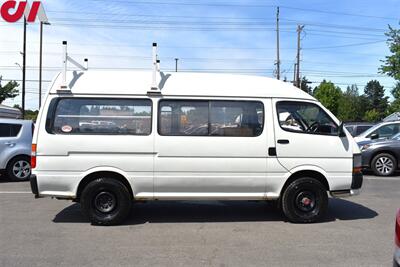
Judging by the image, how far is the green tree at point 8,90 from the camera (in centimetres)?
5100

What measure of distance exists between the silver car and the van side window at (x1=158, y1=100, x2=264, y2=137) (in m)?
7.02

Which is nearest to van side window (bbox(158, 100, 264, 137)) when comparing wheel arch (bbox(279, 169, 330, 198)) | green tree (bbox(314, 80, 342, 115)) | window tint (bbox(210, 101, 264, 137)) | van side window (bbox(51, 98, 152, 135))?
window tint (bbox(210, 101, 264, 137))

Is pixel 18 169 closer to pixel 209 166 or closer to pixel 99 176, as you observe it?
pixel 99 176

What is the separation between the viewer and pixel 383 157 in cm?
1417

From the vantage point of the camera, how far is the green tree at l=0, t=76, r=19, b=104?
5100 cm

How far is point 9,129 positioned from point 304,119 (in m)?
8.67

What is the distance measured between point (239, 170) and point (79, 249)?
8.75 feet

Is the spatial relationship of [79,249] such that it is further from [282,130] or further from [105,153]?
[282,130]

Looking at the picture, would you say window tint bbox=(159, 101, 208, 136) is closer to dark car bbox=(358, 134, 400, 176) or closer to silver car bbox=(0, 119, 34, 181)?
silver car bbox=(0, 119, 34, 181)

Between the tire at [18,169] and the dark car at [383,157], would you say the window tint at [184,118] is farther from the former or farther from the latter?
the dark car at [383,157]

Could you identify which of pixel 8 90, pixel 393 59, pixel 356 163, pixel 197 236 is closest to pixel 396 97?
pixel 393 59

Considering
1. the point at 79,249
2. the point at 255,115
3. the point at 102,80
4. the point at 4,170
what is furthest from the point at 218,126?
the point at 4,170

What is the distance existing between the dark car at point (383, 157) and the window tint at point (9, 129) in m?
10.2

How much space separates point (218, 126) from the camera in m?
7.28
